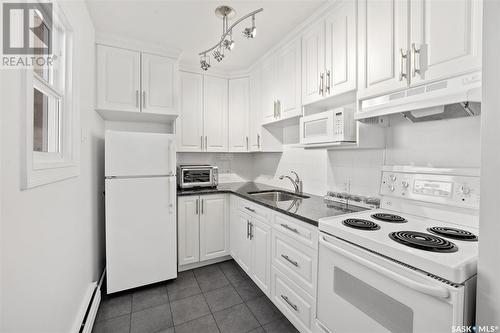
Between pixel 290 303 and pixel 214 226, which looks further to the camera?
pixel 214 226

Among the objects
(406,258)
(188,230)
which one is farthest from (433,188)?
(188,230)

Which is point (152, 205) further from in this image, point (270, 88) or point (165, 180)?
point (270, 88)

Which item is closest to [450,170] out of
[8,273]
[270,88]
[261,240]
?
[261,240]

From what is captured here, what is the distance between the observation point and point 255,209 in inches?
84.8

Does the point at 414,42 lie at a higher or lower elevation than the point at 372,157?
higher

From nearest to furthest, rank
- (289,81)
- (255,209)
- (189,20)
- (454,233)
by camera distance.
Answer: (454,233), (189,20), (255,209), (289,81)

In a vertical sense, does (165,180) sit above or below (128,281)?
above

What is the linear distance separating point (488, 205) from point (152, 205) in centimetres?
235

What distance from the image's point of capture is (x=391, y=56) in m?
1.35

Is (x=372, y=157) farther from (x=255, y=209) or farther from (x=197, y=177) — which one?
(x=197, y=177)

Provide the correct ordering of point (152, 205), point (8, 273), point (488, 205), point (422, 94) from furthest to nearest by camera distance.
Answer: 1. point (152, 205)
2. point (422, 94)
3. point (488, 205)
4. point (8, 273)

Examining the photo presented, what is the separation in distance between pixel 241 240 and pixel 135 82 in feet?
6.72

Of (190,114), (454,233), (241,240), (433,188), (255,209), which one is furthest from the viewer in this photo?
(190,114)

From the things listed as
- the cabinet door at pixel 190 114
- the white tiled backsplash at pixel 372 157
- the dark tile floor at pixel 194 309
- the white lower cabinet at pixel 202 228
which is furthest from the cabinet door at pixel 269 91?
the dark tile floor at pixel 194 309
